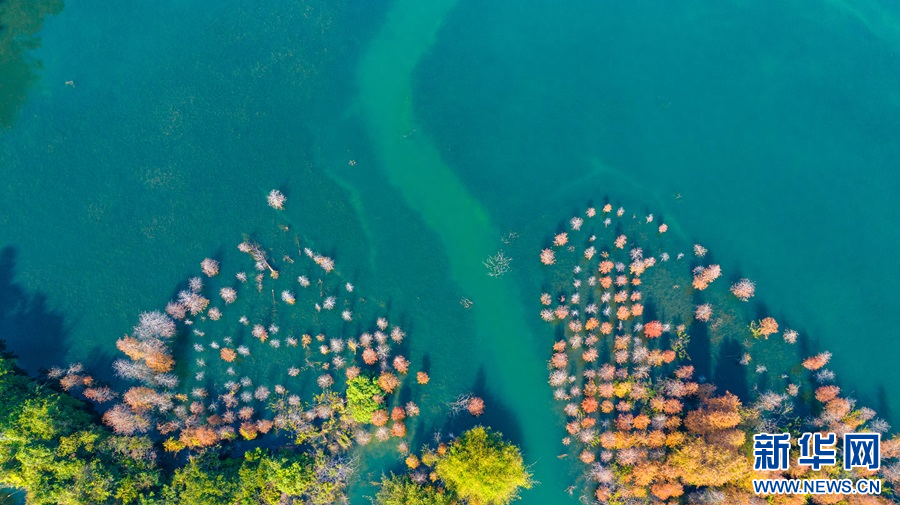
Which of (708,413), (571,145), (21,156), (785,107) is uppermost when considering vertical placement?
(785,107)

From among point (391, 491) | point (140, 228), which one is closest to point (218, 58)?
point (140, 228)

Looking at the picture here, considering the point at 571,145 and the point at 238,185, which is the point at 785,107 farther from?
the point at 238,185

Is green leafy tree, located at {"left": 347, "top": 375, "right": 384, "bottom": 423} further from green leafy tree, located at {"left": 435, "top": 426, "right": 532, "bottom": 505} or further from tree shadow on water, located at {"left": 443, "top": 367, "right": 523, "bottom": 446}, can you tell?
green leafy tree, located at {"left": 435, "top": 426, "right": 532, "bottom": 505}

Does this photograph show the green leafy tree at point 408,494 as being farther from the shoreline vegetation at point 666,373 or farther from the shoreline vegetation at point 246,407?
the shoreline vegetation at point 666,373

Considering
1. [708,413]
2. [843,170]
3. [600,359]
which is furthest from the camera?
[843,170]

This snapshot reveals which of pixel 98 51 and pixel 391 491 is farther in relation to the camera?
pixel 98 51
